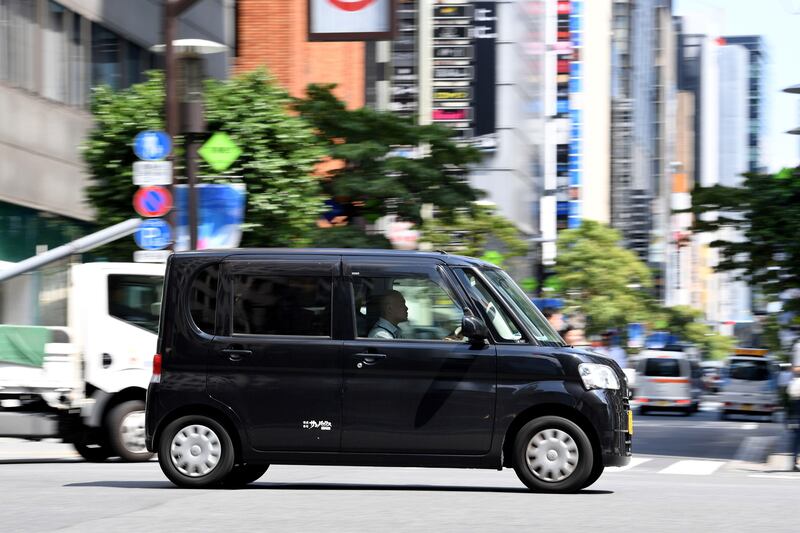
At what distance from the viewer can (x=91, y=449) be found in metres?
16.7

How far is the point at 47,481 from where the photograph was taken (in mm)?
12258

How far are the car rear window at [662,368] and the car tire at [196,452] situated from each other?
32.8 m

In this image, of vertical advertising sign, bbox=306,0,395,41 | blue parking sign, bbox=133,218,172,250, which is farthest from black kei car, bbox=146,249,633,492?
vertical advertising sign, bbox=306,0,395,41

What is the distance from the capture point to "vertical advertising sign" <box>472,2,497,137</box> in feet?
207

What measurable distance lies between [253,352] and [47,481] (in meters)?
2.42

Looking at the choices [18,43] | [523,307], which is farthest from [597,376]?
[18,43]

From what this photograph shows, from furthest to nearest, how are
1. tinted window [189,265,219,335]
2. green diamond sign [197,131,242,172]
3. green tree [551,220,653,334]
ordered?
green tree [551,220,653,334]
green diamond sign [197,131,242,172]
tinted window [189,265,219,335]

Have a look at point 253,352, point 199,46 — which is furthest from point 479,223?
point 253,352

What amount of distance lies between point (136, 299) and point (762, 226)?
12008 mm

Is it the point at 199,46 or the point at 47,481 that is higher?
the point at 199,46

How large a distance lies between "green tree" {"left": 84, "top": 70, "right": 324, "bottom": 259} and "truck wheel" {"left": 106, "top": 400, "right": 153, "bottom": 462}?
756 cm

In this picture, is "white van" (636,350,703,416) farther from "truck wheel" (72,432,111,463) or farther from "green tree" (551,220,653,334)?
"truck wheel" (72,432,111,463)

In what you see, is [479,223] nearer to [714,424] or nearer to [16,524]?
[714,424]

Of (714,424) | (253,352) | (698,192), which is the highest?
(698,192)
